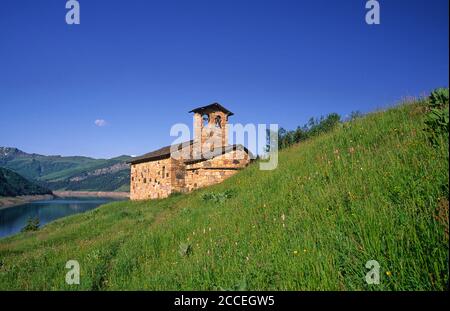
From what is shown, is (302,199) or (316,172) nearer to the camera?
(302,199)

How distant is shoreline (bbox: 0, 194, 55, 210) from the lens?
10737cm

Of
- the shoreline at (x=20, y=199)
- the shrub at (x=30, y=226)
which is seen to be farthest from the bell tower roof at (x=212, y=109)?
the shoreline at (x=20, y=199)

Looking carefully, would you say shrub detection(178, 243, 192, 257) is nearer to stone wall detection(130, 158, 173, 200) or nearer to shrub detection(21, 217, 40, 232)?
stone wall detection(130, 158, 173, 200)

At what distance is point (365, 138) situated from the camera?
997 cm

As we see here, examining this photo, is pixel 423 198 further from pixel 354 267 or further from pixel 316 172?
pixel 316 172

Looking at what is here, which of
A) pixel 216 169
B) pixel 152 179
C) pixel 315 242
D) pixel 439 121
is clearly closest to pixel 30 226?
pixel 152 179

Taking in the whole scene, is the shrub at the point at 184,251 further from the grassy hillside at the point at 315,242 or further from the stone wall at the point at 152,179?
the stone wall at the point at 152,179

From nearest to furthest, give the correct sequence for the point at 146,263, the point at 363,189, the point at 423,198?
1. the point at 423,198
2. the point at 363,189
3. the point at 146,263

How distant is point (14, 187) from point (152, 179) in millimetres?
131826

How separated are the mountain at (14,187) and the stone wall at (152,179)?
4106 inches

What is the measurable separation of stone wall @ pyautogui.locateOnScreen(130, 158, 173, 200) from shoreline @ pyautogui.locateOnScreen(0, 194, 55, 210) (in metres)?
89.4

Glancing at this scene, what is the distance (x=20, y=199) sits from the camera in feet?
405
